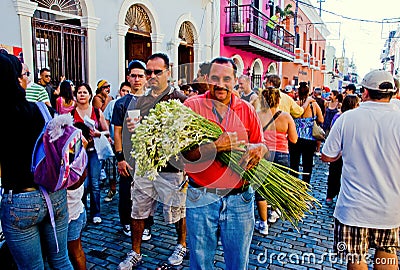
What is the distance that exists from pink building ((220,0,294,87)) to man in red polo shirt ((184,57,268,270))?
27.7ft

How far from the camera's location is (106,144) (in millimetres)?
4621

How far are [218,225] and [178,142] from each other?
0.75 meters

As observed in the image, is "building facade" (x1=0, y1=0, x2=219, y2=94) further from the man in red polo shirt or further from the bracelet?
the man in red polo shirt

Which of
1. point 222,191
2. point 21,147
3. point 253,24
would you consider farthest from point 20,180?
point 253,24

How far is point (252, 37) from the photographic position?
14.0m

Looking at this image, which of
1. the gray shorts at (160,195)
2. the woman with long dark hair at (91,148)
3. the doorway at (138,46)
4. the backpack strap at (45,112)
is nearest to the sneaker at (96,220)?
the woman with long dark hair at (91,148)

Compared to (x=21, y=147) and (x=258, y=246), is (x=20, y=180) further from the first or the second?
(x=258, y=246)

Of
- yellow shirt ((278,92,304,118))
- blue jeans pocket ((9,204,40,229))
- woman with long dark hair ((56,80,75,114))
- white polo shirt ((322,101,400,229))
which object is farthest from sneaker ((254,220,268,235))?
woman with long dark hair ((56,80,75,114))

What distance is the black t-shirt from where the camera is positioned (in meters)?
2.02

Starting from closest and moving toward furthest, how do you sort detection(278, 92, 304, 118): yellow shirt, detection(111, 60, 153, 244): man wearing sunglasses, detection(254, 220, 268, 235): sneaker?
1. detection(111, 60, 153, 244): man wearing sunglasses
2. detection(254, 220, 268, 235): sneaker
3. detection(278, 92, 304, 118): yellow shirt

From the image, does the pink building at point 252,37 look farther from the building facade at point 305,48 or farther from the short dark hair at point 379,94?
the short dark hair at point 379,94

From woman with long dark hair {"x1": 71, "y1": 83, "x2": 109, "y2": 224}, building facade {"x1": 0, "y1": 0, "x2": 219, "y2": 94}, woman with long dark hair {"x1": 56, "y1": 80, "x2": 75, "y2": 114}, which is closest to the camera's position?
woman with long dark hair {"x1": 71, "y1": 83, "x2": 109, "y2": 224}

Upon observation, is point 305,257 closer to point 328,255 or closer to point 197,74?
point 328,255

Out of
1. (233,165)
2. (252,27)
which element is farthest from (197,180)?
(252,27)
